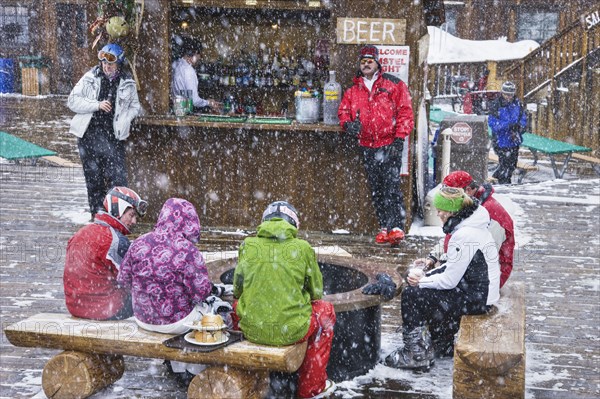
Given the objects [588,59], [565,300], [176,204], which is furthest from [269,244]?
[588,59]

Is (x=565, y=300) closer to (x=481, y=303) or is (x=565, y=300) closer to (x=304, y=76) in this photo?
(x=481, y=303)

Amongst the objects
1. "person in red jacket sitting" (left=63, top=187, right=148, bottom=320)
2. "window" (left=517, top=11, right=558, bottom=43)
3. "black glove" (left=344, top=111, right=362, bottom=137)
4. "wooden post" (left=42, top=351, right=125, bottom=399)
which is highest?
"window" (left=517, top=11, right=558, bottom=43)

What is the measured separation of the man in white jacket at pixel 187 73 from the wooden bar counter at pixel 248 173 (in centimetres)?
43

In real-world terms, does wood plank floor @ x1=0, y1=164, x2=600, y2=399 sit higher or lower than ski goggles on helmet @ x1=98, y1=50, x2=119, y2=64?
lower

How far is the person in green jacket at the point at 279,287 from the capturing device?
4684 millimetres

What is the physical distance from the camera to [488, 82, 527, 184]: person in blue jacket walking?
13.5 m

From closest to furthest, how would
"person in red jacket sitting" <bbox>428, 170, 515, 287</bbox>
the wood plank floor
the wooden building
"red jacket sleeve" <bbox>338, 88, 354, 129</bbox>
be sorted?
the wood plank floor < "person in red jacket sitting" <bbox>428, 170, 515, 287</bbox> < "red jacket sleeve" <bbox>338, 88, 354, 129</bbox> < the wooden building

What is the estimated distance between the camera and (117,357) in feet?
17.2

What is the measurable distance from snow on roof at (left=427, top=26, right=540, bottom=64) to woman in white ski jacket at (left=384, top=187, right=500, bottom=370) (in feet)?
66.7

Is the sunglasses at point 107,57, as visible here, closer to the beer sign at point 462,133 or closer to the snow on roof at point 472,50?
the beer sign at point 462,133

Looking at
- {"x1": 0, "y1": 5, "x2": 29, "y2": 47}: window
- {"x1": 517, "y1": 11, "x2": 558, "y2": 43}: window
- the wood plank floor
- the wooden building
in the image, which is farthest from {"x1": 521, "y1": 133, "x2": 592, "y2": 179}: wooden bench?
{"x1": 0, "y1": 5, "x2": 29, "y2": 47}: window

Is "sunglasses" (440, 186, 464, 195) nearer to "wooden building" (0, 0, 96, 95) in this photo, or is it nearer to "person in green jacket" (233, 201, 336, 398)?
"person in green jacket" (233, 201, 336, 398)

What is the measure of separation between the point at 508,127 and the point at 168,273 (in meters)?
9.69

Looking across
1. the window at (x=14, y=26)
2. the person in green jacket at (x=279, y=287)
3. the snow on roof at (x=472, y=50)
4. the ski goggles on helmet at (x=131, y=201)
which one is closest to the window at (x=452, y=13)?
the snow on roof at (x=472, y=50)
